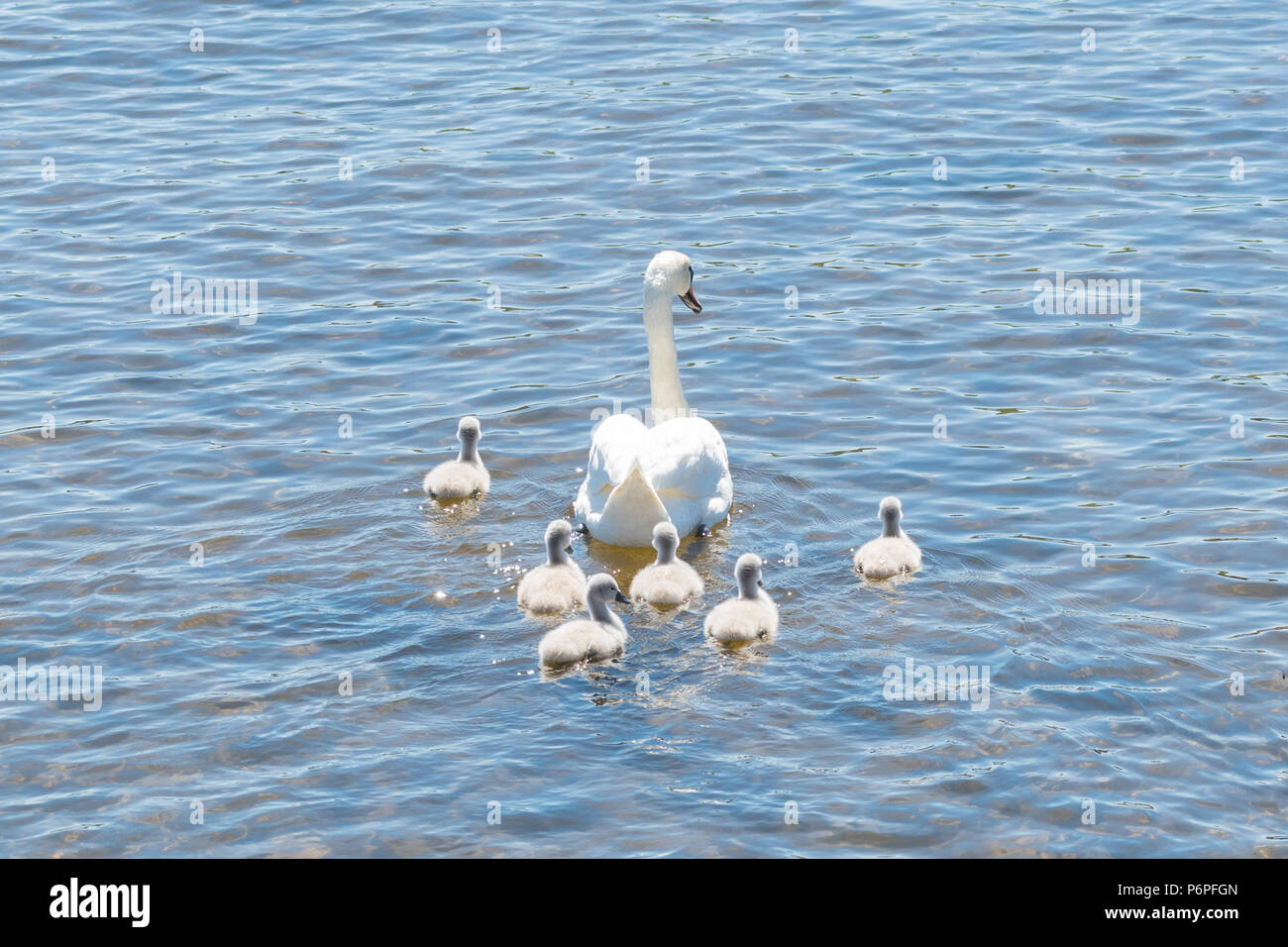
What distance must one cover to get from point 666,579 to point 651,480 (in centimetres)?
118

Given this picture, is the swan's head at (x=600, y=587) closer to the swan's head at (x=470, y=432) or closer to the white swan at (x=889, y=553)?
the white swan at (x=889, y=553)

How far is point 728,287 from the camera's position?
1800 centimetres

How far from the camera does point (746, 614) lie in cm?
1138

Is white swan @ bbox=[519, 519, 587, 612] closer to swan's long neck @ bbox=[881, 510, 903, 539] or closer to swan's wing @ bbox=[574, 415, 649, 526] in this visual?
swan's wing @ bbox=[574, 415, 649, 526]

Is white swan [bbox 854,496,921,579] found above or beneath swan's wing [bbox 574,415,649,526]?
beneath

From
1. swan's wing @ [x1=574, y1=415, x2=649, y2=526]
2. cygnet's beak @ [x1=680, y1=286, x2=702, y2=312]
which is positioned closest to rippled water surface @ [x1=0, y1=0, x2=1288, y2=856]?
swan's wing @ [x1=574, y1=415, x2=649, y2=526]

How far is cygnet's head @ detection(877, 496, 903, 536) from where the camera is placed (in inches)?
492

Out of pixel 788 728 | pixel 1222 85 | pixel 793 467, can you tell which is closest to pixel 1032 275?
pixel 793 467

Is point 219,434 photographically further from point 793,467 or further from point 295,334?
point 793,467

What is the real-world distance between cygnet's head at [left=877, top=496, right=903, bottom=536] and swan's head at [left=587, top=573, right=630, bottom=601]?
6.98ft

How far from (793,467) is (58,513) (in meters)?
5.80
